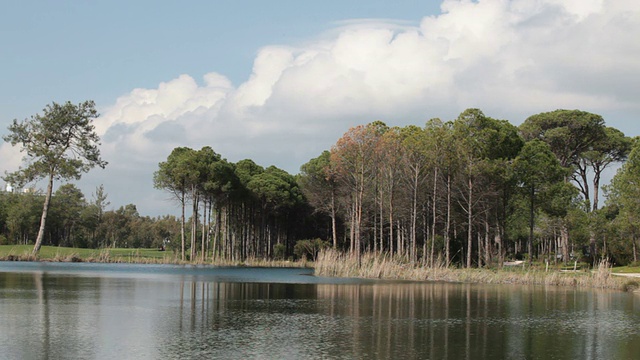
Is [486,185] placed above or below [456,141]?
below

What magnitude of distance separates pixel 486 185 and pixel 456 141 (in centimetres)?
468

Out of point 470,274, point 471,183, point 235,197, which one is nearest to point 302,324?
point 470,274

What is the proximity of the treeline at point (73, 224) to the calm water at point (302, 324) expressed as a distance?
49948 mm

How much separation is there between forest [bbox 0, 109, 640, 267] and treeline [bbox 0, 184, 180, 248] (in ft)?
1.82

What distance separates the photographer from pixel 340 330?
20734 millimetres

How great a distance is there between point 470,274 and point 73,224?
270 feet

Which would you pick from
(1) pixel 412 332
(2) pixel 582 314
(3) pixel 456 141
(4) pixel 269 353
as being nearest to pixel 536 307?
(2) pixel 582 314

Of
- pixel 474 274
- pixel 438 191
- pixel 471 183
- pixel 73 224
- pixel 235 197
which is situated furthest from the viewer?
pixel 73 224

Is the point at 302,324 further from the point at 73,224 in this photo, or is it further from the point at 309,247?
the point at 73,224

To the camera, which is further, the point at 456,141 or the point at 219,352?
the point at 456,141

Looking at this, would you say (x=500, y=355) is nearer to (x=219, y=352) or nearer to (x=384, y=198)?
(x=219, y=352)

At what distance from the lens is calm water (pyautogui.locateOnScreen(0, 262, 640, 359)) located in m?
16.9

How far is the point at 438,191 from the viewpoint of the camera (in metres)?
64.2

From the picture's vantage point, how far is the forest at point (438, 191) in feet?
190
